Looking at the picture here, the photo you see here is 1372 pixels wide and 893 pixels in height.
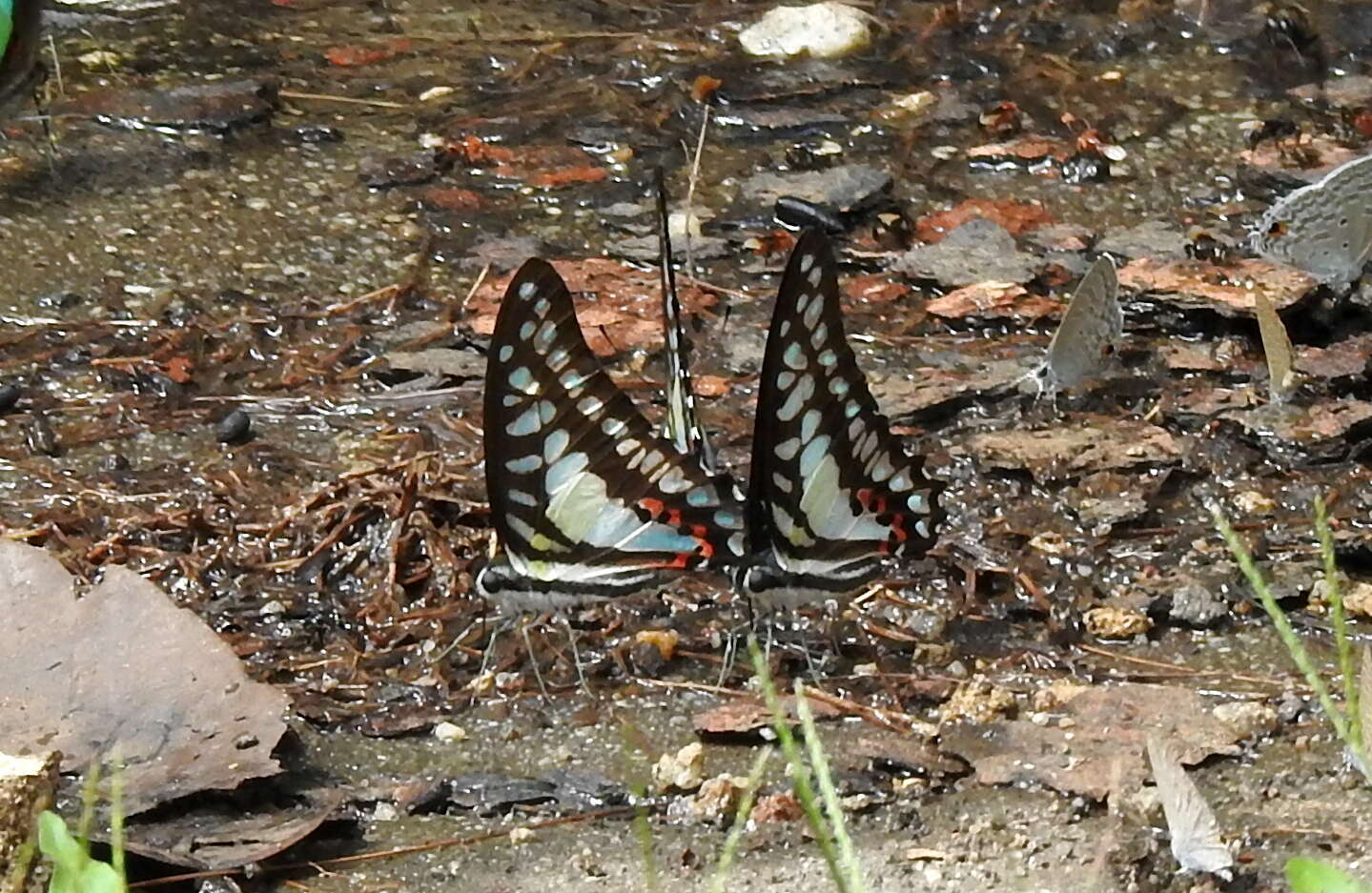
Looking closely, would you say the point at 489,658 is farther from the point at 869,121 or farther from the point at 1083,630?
the point at 869,121

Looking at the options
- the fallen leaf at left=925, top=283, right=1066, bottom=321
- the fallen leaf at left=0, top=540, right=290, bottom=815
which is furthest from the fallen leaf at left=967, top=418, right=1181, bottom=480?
the fallen leaf at left=0, top=540, right=290, bottom=815

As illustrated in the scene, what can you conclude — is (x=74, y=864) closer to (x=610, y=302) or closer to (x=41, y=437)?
(x=41, y=437)

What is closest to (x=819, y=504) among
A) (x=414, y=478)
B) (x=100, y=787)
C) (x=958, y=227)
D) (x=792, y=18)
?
(x=414, y=478)

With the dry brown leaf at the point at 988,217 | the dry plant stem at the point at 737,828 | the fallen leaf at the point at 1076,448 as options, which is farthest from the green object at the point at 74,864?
the dry brown leaf at the point at 988,217

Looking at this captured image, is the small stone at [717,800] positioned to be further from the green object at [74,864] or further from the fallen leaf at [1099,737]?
the green object at [74,864]

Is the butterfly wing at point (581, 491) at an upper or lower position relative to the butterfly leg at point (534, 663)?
upper

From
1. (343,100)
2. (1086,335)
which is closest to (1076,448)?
(1086,335)
